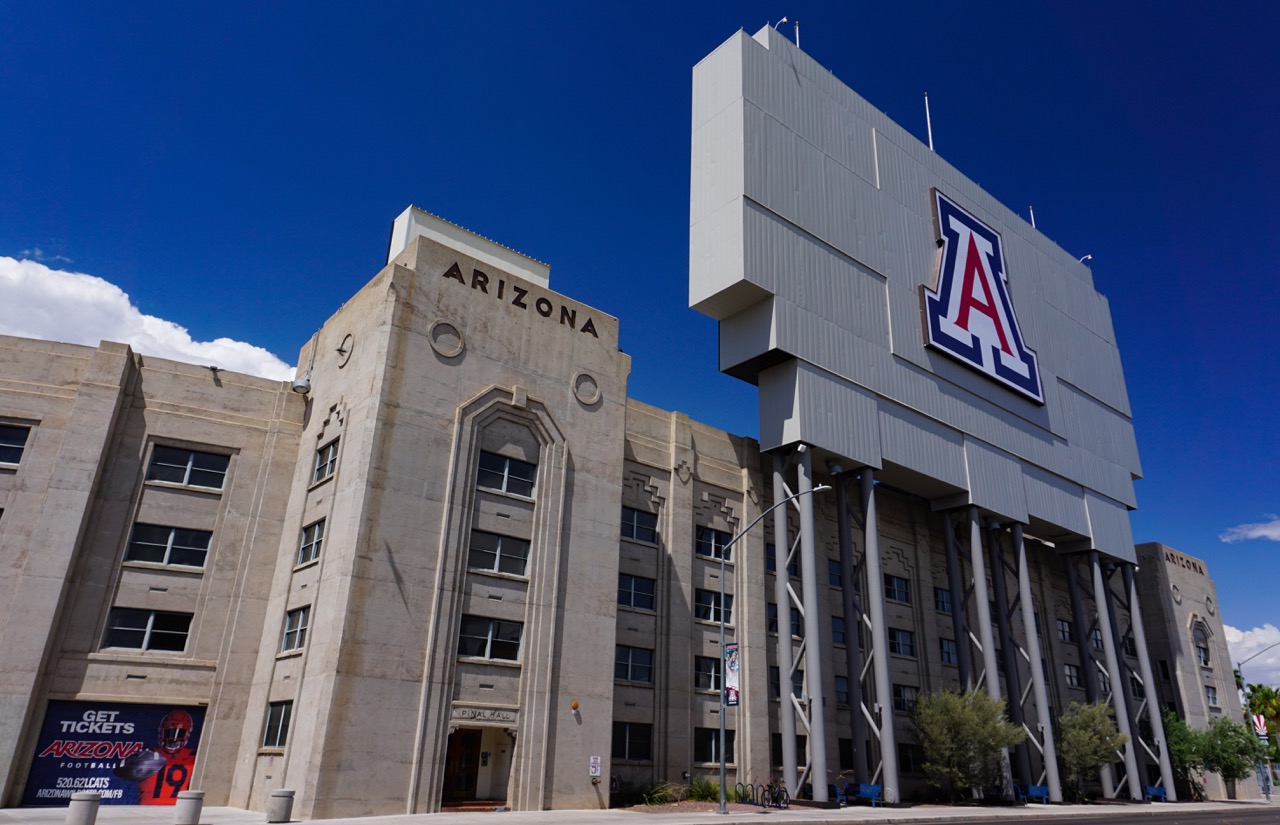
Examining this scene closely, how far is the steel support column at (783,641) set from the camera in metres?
34.7

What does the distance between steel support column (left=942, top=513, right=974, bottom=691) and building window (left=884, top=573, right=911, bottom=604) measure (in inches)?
102

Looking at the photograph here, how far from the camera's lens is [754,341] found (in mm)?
39375

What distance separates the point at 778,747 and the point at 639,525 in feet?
39.6

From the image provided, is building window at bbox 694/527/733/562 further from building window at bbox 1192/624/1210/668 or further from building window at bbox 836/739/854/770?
building window at bbox 1192/624/1210/668

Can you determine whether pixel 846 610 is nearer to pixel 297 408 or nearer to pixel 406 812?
pixel 406 812

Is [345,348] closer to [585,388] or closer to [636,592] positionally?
[585,388]

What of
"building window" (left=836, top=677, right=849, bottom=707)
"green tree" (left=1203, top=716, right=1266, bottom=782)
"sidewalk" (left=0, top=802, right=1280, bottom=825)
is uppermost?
"building window" (left=836, top=677, right=849, bottom=707)

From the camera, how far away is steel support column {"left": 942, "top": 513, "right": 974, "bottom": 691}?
43.1 m

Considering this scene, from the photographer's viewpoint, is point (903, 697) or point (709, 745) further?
point (903, 697)

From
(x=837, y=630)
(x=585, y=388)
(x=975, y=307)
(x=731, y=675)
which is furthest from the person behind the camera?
(x=975, y=307)

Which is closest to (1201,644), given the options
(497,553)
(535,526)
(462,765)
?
(535,526)

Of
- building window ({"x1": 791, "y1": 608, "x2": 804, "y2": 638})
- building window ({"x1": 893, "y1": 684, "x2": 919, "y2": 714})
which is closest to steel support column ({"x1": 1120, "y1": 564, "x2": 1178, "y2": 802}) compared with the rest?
building window ({"x1": 893, "y1": 684, "x2": 919, "y2": 714})

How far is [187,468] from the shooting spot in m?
31.8

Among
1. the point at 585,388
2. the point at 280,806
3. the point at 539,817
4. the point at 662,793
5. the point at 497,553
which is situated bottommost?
the point at 539,817
